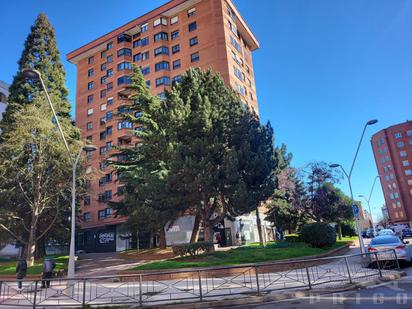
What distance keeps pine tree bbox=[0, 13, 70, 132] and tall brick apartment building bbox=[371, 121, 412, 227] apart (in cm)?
8769

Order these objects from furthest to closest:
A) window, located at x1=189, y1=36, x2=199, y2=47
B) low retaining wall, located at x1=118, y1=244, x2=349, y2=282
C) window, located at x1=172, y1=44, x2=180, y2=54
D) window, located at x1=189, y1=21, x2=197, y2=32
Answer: window, located at x1=172, y1=44, x2=180, y2=54, window, located at x1=189, y1=21, x2=197, y2=32, window, located at x1=189, y1=36, x2=199, y2=47, low retaining wall, located at x1=118, y1=244, x2=349, y2=282

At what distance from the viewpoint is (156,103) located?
26281 mm

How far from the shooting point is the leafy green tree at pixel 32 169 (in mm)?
23672

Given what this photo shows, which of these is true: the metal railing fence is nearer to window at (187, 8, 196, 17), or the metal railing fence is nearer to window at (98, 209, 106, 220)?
window at (98, 209, 106, 220)

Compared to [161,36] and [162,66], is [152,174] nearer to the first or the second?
[162,66]

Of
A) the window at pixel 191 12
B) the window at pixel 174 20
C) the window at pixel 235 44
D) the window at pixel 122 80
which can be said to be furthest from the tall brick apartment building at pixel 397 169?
the window at pixel 122 80

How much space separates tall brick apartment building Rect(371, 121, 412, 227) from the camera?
288 ft

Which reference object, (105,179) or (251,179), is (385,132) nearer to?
(105,179)

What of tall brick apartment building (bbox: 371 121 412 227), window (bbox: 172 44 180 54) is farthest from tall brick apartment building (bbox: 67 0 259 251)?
tall brick apartment building (bbox: 371 121 412 227)

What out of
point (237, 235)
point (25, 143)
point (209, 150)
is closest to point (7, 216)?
point (25, 143)

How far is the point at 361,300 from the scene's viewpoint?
799 centimetres

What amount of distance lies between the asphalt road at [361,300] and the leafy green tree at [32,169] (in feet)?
66.4

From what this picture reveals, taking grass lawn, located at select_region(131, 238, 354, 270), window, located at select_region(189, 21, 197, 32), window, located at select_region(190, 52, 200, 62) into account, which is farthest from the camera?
window, located at select_region(189, 21, 197, 32)

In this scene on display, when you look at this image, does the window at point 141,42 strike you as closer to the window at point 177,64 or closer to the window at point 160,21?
the window at point 160,21
